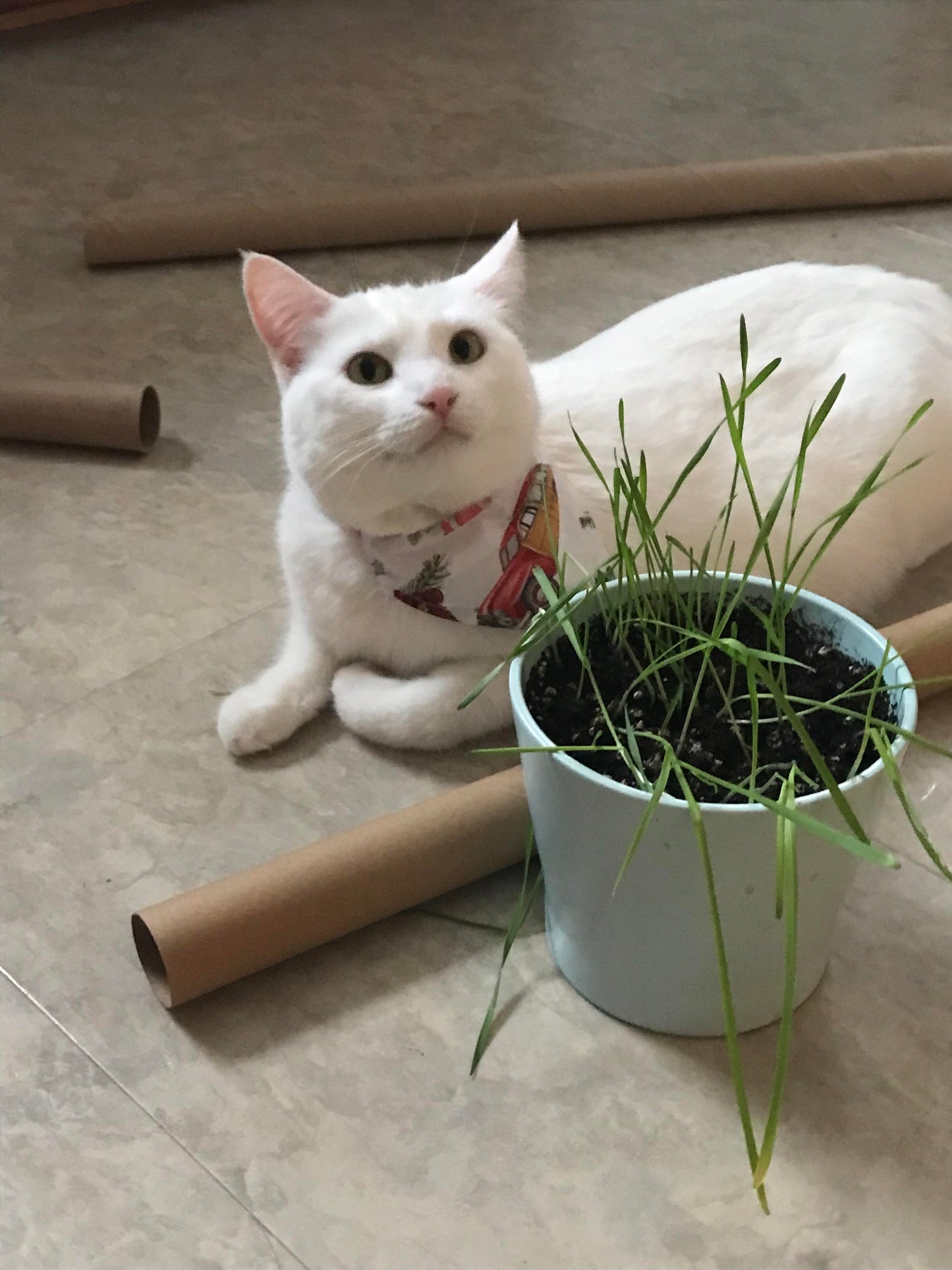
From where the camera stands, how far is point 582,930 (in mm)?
1069

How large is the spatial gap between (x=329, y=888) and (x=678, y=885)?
350mm

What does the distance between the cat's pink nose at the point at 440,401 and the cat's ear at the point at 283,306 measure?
187 millimetres

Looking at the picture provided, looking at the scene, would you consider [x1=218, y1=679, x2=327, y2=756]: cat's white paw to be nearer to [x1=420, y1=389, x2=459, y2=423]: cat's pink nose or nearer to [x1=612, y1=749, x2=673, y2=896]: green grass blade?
[x1=420, y1=389, x2=459, y2=423]: cat's pink nose

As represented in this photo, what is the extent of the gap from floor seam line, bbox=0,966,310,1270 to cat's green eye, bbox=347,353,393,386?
66 centimetres

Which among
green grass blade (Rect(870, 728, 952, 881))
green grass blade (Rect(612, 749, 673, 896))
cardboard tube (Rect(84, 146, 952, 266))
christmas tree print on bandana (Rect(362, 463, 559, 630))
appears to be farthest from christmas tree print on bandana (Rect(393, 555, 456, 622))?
cardboard tube (Rect(84, 146, 952, 266))

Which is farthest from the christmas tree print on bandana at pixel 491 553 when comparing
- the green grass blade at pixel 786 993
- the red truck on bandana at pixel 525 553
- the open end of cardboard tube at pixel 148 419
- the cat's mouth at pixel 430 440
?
the open end of cardboard tube at pixel 148 419

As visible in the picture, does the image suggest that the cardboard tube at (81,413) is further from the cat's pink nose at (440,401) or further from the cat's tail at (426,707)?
the cat's pink nose at (440,401)

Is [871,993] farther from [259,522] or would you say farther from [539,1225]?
[259,522]

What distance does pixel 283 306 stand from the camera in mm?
1209

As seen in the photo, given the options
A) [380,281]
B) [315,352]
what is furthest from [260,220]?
[315,352]

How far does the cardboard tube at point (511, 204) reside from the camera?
2.39m

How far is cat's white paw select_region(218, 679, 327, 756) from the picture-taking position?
54.1 inches

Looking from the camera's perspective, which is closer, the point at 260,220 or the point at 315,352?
the point at 315,352

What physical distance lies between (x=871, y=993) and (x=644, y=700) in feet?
1.22
